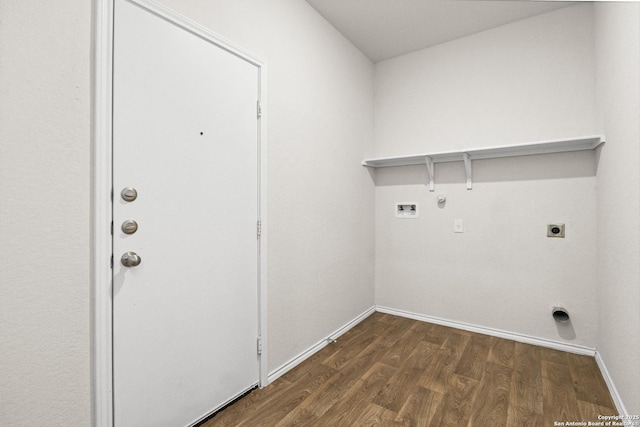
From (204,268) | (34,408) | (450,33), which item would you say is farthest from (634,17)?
(34,408)

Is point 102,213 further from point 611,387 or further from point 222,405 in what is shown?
point 611,387

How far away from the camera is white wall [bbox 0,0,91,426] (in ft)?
3.20

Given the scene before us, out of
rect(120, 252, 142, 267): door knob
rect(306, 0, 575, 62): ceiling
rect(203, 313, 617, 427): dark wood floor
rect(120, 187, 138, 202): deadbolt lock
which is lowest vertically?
rect(203, 313, 617, 427): dark wood floor

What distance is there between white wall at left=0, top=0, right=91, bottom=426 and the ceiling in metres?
1.85

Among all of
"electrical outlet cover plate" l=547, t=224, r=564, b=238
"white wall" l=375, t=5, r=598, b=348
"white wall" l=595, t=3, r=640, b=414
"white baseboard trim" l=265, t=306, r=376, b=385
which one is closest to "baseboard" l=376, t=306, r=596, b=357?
"white wall" l=375, t=5, r=598, b=348

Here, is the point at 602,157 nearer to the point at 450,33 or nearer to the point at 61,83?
the point at 450,33

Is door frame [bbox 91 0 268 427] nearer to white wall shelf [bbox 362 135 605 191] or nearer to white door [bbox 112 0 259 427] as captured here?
white door [bbox 112 0 259 427]

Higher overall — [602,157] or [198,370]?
[602,157]

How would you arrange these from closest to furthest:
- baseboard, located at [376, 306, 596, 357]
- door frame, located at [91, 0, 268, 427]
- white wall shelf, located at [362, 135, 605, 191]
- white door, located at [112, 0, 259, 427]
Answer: door frame, located at [91, 0, 268, 427]
white door, located at [112, 0, 259, 427]
white wall shelf, located at [362, 135, 605, 191]
baseboard, located at [376, 306, 596, 357]

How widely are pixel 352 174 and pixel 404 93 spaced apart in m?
1.06

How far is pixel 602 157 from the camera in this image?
2.03 m

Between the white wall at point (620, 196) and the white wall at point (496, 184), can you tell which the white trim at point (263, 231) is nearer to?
the white wall at point (496, 184)

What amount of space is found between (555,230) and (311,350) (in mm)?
2177

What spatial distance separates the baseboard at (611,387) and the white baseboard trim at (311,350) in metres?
1.78
